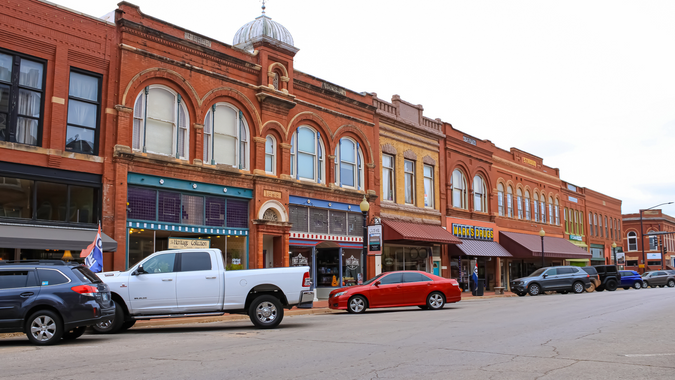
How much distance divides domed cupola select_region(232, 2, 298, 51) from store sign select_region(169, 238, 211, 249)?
932cm

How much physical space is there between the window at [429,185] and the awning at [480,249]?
10.5 ft

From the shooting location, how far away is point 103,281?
44.7 feet

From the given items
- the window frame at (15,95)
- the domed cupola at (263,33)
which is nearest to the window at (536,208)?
the domed cupola at (263,33)

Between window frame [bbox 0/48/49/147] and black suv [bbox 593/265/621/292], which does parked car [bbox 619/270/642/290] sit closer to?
black suv [bbox 593/265/621/292]

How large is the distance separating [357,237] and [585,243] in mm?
35983

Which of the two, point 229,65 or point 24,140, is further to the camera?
point 229,65

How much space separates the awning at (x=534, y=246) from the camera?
4103 centimetres

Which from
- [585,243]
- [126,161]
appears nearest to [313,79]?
[126,161]

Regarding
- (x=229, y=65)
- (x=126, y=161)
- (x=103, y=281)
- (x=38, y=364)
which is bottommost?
(x=38, y=364)

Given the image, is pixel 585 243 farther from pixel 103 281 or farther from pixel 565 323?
pixel 103 281

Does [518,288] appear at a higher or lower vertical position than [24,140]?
lower

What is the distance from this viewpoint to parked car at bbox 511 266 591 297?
105ft

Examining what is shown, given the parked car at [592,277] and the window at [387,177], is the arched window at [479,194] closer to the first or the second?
the parked car at [592,277]

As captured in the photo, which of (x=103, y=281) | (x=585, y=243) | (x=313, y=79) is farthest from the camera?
(x=585, y=243)
